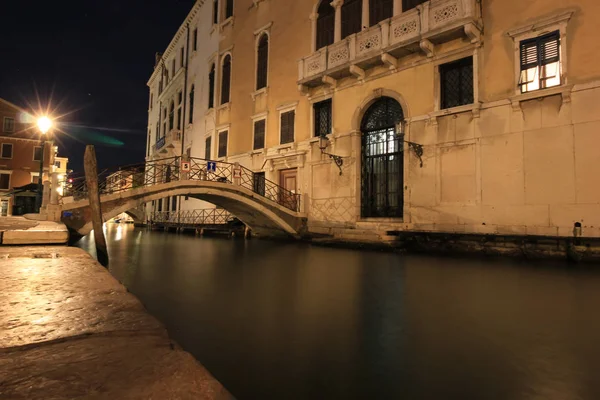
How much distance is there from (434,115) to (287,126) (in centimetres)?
630

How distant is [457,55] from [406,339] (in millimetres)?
9093

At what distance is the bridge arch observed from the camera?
9.48 meters

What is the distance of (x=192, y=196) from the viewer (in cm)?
1254

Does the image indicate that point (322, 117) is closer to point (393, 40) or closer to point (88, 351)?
point (393, 40)

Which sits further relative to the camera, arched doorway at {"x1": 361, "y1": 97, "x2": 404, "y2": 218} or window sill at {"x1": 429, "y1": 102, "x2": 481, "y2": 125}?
arched doorway at {"x1": 361, "y1": 97, "x2": 404, "y2": 218}

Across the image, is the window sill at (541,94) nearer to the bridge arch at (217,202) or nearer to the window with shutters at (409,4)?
the window with shutters at (409,4)

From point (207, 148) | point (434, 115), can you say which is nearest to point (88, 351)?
point (434, 115)

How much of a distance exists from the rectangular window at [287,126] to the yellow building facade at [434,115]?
7 cm

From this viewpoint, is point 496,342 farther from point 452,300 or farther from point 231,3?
point 231,3

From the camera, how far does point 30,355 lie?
132 cm

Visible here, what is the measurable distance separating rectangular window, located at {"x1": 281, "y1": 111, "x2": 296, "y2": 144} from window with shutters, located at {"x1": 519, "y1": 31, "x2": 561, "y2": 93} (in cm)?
798

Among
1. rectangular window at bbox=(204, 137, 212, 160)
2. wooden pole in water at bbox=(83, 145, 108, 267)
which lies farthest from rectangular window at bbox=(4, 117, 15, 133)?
wooden pole in water at bbox=(83, 145, 108, 267)

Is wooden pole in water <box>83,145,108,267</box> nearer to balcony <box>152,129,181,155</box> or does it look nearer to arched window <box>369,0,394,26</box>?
arched window <box>369,0,394,26</box>

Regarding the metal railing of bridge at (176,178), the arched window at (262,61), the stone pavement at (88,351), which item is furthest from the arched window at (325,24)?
the stone pavement at (88,351)
